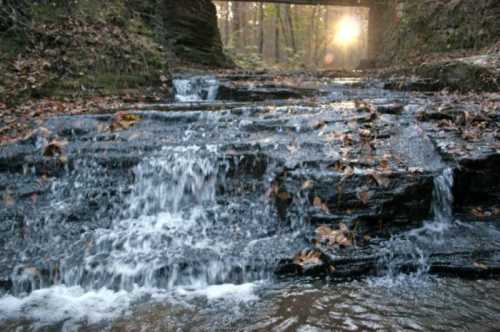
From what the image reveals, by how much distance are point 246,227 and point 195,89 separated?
6459mm

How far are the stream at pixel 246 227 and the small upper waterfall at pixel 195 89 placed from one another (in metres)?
3.74

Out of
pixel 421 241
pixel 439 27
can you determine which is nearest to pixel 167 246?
pixel 421 241

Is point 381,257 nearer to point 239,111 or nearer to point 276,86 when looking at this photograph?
point 239,111

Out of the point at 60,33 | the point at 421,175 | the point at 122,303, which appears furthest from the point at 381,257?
the point at 60,33

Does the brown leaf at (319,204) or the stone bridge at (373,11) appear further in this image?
the stone bridge at (373,11)

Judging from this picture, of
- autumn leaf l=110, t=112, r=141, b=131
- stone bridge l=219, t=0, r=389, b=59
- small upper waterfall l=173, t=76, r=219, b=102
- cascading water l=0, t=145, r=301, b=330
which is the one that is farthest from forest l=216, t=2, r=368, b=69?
cascading water l=0, t=145, r=301, b=330

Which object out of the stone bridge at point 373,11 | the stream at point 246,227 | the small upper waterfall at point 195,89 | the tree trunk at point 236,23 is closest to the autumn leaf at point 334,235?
the stream at point 246,227

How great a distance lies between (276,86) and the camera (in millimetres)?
10359

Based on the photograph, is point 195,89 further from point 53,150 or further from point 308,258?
point 308,258

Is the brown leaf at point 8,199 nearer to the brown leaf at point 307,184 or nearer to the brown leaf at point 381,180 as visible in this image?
the brown leaf at point 307,184

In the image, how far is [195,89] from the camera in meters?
10.8

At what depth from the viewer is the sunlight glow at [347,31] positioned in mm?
49666

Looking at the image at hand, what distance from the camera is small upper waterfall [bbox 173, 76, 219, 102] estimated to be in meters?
10.6

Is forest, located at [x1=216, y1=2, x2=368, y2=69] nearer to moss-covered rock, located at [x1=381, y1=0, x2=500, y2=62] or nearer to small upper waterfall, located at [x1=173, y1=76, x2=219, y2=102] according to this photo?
moss-covered rock, located at [x1=381, y1=0, x2=500, y2=62]
